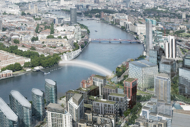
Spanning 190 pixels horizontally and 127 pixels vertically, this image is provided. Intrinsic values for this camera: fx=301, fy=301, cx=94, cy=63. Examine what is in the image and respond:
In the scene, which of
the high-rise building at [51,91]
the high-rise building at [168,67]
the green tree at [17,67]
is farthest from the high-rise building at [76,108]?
the green tree at [17,67]

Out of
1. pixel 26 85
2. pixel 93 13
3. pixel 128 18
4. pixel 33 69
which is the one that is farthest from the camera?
pixel 93 13

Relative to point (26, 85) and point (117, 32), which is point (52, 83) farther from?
point (117, 32)

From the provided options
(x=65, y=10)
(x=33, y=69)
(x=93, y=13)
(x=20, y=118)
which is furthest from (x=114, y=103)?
(x=65, y=10)

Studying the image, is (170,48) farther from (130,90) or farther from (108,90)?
(108,90)

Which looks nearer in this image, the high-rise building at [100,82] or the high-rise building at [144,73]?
the high-rise building at [100,82]

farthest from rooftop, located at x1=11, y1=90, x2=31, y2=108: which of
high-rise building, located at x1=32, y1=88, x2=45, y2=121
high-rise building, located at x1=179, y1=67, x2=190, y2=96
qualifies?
high-rise building, located at x1=179, y1=67, x2=190, y2=96

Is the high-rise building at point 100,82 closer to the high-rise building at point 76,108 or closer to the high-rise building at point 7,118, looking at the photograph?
the high-rise building at point 76,108

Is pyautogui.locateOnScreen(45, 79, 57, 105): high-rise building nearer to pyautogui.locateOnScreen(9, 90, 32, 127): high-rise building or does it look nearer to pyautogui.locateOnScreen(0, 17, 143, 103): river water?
pyautogui.locateOnScreen(9, 90, 32, 127): high-rise building
